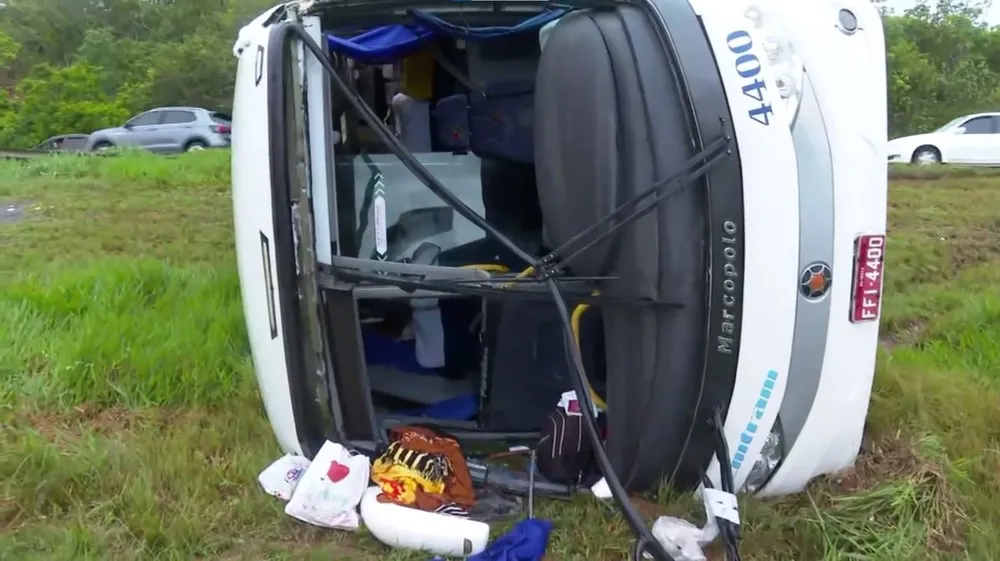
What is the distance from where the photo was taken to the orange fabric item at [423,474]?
266cm

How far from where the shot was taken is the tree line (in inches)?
913

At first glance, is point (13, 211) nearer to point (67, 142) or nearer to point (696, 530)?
point (696, 530)

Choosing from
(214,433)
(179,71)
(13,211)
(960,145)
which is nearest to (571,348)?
(214,433)

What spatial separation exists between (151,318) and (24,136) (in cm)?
2373

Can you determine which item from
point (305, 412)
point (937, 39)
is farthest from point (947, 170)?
point (937, 39)

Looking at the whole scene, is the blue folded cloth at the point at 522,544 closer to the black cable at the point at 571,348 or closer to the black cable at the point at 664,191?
the black cable at the point at 571,348

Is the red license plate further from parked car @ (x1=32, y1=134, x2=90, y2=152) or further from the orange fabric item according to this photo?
parked car @ (x1=32, y1=134, x2=90, y2=152)

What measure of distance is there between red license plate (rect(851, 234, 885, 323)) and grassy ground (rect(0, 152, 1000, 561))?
562 mm

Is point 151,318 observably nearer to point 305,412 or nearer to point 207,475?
point 207,475

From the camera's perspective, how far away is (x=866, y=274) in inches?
96.7

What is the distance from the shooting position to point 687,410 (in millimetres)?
2469

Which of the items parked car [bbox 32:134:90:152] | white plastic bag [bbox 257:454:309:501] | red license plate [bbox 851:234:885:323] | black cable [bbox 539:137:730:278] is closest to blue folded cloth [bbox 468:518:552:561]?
white plastic bag [bbox 257:454:309:501]

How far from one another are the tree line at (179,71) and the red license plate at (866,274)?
2090 cm

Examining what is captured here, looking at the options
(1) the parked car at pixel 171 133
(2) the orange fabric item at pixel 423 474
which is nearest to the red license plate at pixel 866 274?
(2) the orange fabric item at pixel 423 474
